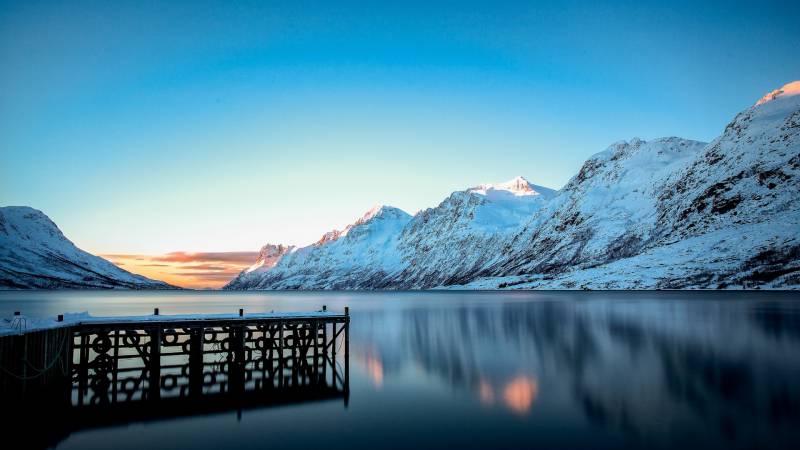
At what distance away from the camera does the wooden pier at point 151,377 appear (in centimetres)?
2247

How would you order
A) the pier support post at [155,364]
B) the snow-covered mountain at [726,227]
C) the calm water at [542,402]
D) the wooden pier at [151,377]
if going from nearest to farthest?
the calm water at [542,402], the wooden pier at [151,377], the pier support post at [155,364], the snow-covered mountain at [726,227]

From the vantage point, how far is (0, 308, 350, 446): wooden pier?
22469 mm

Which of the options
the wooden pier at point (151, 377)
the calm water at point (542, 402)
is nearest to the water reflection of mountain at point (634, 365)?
the calm water at point (542, 402)

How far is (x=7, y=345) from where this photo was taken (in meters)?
21.0

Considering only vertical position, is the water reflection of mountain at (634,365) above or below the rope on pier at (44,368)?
below

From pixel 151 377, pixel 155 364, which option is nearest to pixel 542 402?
pixel 151 377

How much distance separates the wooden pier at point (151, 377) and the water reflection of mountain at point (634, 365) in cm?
656

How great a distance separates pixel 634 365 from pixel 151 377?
29169 mm

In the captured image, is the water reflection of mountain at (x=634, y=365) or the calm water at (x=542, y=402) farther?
the water reflection of mountain at (x=634, y=365)

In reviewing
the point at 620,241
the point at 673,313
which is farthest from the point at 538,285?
the point at 673,313

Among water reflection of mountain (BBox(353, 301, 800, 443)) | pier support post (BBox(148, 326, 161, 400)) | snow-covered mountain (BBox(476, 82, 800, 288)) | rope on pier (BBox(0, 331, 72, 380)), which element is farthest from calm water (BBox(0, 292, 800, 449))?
snow-covered mountain (BBox(476, 82, 800, 288))

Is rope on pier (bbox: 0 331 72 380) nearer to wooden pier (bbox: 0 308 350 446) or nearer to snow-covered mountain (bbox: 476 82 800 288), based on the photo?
wooden pier (bbox: 0 308 350 446)

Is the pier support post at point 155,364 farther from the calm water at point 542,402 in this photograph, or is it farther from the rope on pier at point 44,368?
the calm water at point 542,402

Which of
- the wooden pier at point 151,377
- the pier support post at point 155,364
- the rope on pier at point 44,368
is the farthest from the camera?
the pier support post at point 155,364
